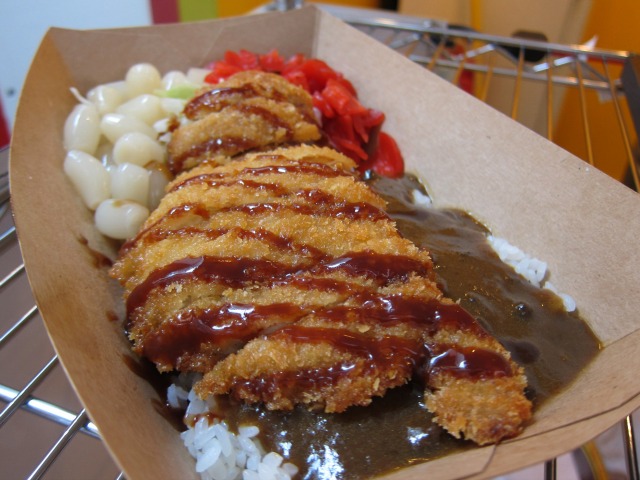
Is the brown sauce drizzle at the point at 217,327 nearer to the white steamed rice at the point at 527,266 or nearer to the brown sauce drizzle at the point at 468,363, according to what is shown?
the brown sauce drizzle at the point at 468,363

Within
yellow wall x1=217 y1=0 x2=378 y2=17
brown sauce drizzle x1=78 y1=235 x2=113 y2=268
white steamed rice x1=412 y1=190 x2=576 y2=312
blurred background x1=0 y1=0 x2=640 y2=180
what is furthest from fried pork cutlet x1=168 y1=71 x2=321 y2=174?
yellow wall x1=217 y1=0 x2=378 y2=17

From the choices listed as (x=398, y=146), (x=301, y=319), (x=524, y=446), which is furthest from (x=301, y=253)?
(x=398, y=146)

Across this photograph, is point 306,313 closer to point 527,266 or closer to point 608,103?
point 527,266

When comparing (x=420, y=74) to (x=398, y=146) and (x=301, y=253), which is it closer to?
(x=398, y=146)

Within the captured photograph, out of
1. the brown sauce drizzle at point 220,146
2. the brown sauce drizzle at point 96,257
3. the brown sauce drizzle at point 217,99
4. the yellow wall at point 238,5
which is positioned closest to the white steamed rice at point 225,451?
the brown sauce drizzle at point 96,257

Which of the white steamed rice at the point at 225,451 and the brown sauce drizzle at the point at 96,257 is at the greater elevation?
the brown sauce drizzle at the point at 96,257

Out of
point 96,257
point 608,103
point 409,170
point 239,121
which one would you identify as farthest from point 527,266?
point 608,103

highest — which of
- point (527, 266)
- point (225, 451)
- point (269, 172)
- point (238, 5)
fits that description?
point (238, 5)
